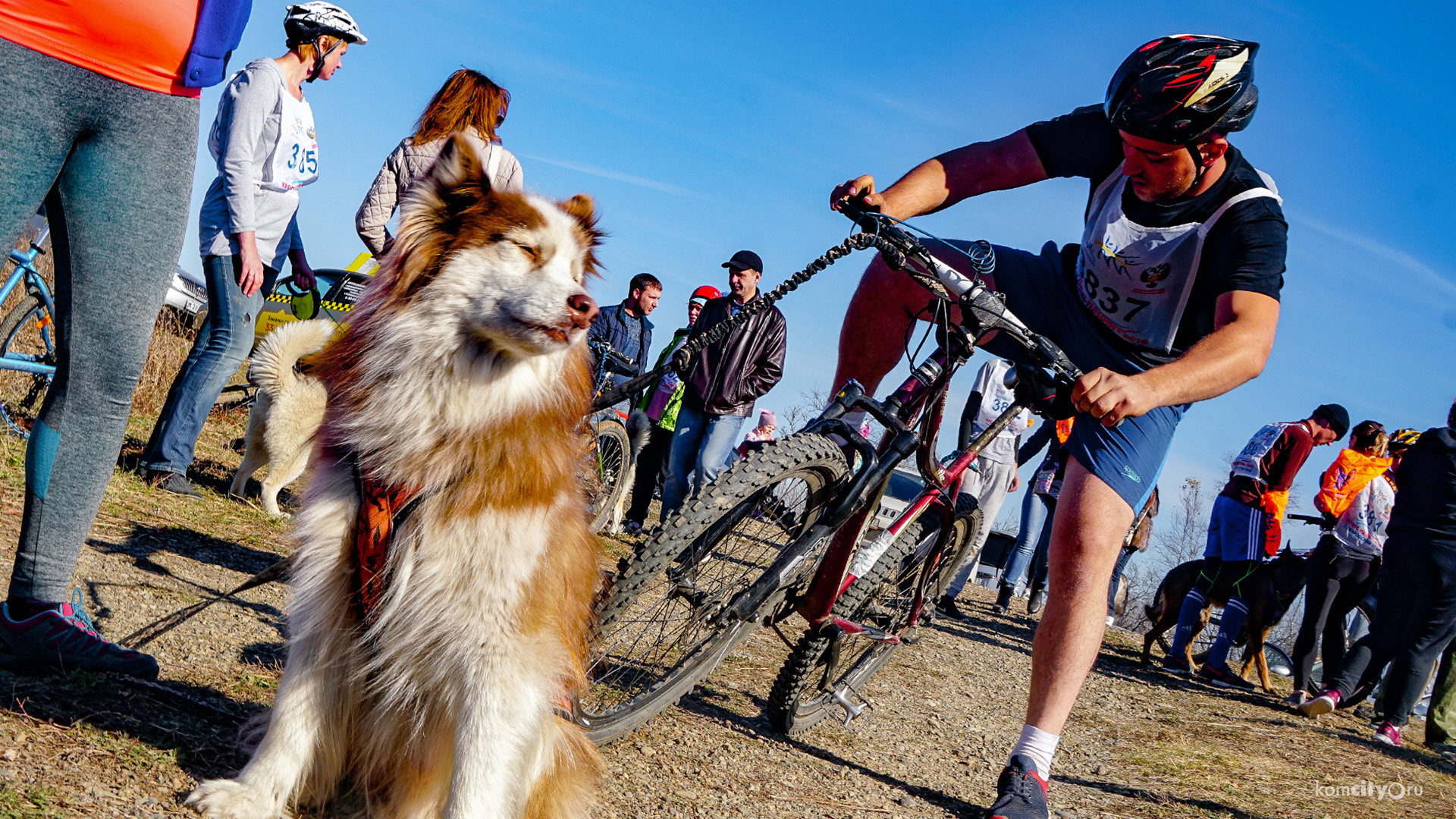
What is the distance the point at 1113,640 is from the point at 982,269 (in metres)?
8.35

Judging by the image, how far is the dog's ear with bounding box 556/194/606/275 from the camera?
254 centimetres

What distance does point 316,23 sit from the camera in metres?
4.80

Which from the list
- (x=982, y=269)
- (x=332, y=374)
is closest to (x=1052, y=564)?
(x=982, y=269)

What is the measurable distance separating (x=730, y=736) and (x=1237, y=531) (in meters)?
6.32

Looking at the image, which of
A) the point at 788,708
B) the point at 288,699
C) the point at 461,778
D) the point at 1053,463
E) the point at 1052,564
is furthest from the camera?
the point at 1053,463

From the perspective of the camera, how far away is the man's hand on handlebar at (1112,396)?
240 cm

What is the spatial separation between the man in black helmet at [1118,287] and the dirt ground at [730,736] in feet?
2.92

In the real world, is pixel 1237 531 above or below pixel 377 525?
above

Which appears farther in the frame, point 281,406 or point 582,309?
point 281,406

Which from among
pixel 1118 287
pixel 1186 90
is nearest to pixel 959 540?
pixel 1118 287

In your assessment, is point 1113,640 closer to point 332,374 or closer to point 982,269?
point 982,269

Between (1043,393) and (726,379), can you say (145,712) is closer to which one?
(1043,393)

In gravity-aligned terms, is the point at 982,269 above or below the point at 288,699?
above

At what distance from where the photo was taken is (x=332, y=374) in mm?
2232
